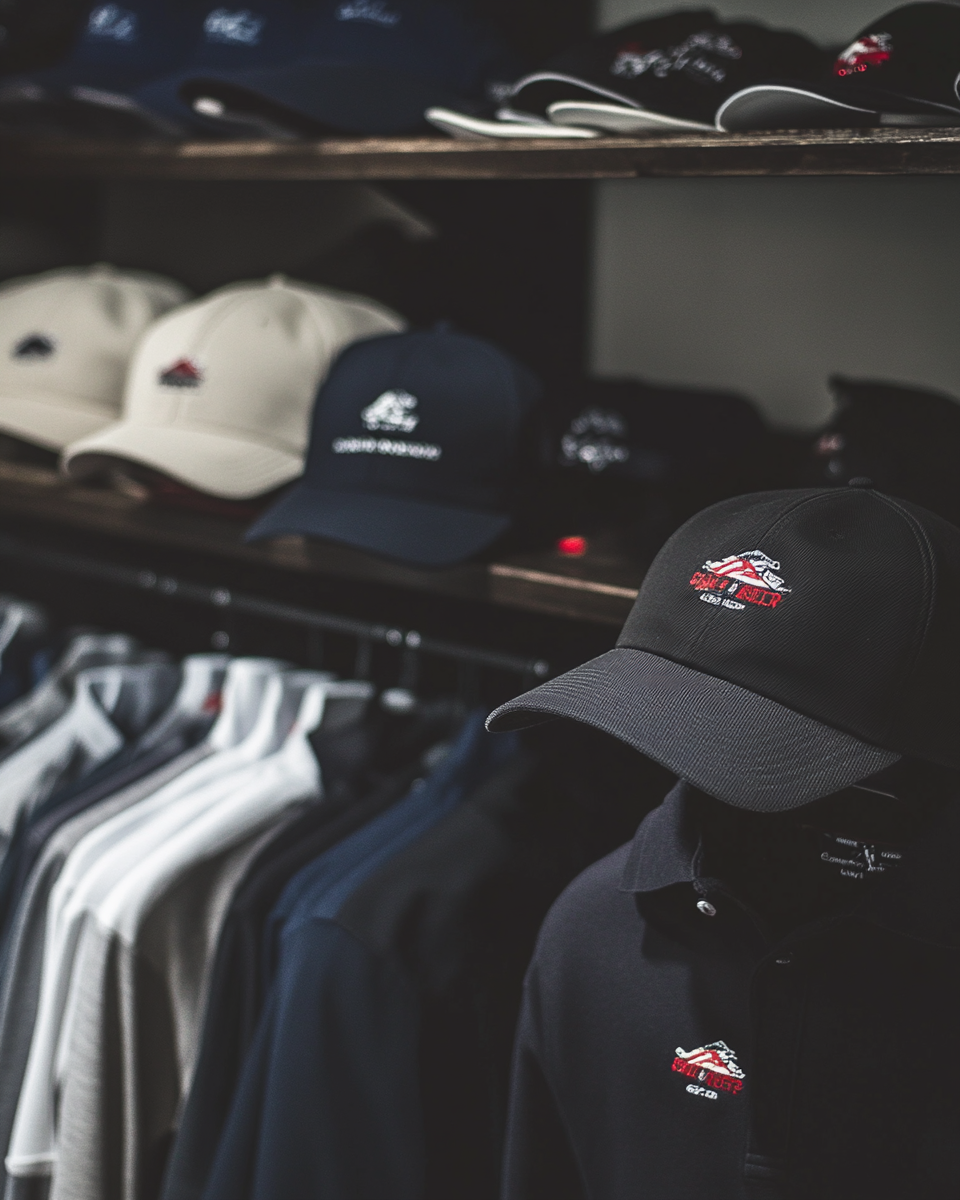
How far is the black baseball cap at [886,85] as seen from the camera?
847 millimetres

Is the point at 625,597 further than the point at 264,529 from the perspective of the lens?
No

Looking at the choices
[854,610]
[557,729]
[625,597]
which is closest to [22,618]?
[557,729]

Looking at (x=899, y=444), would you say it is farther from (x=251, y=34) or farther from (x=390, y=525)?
(x=251, y=34)

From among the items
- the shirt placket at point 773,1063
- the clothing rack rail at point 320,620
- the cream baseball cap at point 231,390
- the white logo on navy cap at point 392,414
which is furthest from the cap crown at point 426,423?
the shirt placket at point 773,1063

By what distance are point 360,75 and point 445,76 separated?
0.42ft

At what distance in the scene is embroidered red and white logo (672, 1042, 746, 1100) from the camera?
83 cm

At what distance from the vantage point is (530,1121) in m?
0.91

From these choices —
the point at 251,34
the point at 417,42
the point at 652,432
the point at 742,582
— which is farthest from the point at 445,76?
the point at 742,582

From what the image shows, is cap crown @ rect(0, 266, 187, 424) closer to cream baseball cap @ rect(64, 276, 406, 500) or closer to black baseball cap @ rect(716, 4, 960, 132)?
cream baseball cap @ rect(64, 276, 406, 500)

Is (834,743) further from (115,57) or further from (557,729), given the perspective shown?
(115,57)

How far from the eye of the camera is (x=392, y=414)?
1.20 meters

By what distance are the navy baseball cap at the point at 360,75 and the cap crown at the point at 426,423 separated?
10.1 inches

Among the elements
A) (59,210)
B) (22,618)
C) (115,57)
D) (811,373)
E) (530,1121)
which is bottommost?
(530,1121)

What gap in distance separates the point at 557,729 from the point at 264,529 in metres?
0.39
